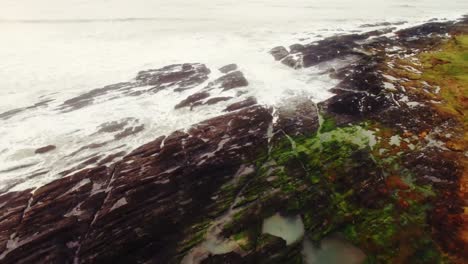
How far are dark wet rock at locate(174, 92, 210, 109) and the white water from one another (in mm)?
785

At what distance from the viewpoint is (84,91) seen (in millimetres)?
27672

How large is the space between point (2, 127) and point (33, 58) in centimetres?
1360

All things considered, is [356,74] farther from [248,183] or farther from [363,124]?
[248,183]

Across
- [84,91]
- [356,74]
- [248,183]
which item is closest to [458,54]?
[356,74]

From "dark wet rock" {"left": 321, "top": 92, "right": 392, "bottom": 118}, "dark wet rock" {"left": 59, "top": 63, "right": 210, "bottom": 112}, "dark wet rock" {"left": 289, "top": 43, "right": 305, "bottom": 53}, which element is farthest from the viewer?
"dark wet rock" {"left": 289, "top": 43, "right": 305, "bottom": 53}

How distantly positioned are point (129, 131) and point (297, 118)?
1168 cm

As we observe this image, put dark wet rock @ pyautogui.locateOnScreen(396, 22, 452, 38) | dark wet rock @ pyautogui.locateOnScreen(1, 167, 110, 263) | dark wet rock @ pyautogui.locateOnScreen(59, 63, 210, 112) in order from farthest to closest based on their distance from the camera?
dark wet rock @ pyautogui.locateOnScreen(396, 22, 452, 38), dark wet rock @ pyautogui.locateOnScreen(59, 63, 210, 112), dark wet rock @ pyautogui.locateOnScreen(1, 167, 110, 263)

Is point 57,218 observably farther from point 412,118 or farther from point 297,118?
point 412,118

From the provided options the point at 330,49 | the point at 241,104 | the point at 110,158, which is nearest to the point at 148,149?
the point at 110,158

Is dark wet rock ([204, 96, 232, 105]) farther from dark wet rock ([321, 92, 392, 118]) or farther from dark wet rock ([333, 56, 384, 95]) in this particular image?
dark wet rock ([333, 56, 384, 95])

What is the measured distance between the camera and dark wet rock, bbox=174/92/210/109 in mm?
25062

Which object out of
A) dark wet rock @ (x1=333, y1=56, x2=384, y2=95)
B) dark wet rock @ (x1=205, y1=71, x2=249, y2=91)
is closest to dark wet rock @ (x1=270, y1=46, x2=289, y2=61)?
dark wet rock @ (x1=205, y1=71, x2=249, y2=91)

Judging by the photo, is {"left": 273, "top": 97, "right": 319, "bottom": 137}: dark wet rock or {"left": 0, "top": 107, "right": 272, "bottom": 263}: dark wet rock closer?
{"left": 0, "top": 107, "right": 272, "bottom": 263}: dark wet rock

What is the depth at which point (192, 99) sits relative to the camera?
25719 millimetres
